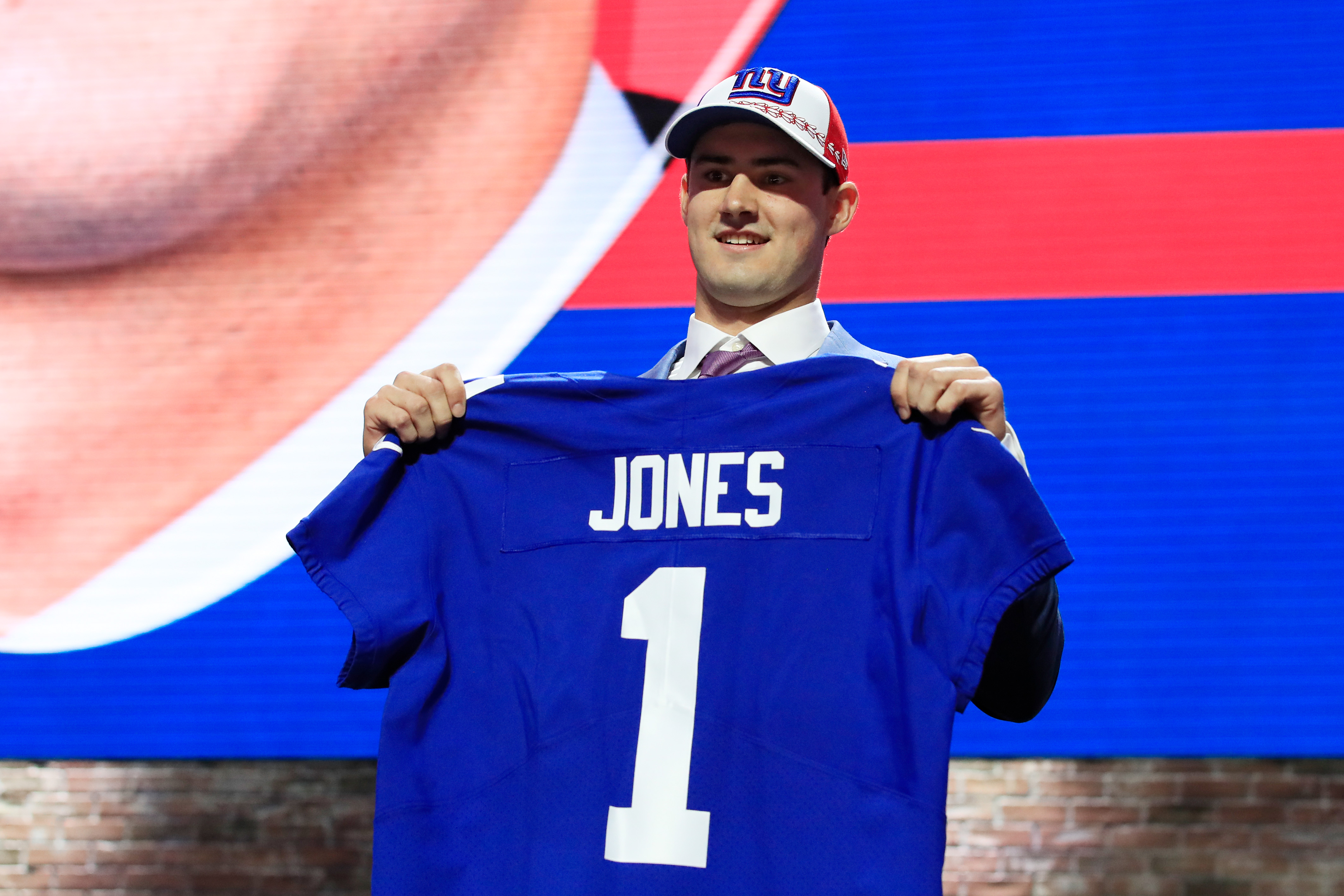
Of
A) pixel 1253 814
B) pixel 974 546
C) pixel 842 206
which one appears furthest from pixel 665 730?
pixel 1253 814

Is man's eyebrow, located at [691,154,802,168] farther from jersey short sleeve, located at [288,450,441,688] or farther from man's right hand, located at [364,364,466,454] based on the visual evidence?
jersey short sleeve, located at [288,450,441,688]

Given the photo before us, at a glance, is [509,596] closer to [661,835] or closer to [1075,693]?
[661,835]

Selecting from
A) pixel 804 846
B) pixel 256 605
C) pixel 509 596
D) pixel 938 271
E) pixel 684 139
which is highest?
pixel 938 271

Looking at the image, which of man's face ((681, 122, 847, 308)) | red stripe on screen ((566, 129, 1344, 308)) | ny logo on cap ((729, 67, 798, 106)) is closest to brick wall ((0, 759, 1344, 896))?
red stripe on screen ((566, 129, 1344, 308))

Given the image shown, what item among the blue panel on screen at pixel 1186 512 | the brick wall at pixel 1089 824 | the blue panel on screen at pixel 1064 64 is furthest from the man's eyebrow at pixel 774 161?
the brick wall at pixel 1089 824

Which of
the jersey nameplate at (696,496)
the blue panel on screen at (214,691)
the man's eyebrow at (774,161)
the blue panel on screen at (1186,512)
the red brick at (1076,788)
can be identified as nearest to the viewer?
the jersey nameplate at (696,496)

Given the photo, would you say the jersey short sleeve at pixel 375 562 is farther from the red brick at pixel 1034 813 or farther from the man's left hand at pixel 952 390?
the red brick at pixel 1034 813

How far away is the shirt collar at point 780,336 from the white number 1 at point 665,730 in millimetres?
320

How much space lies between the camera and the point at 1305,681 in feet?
10.7

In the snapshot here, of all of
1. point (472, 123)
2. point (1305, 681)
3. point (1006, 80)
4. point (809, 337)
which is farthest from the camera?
point (472, 123)

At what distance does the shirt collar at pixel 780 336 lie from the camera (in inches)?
60.1

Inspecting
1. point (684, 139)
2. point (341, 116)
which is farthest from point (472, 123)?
point (684, 139)

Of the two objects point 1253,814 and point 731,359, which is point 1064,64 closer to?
point 1253,814

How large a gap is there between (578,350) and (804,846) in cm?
246
